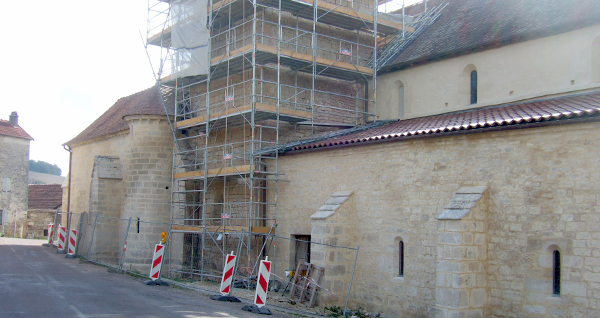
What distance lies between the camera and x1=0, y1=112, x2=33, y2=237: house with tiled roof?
1529 inches

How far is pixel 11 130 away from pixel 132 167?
80.6ft

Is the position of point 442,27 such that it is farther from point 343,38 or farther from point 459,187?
point 459,187

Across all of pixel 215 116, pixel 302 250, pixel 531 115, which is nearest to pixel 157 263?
pixel 302 250

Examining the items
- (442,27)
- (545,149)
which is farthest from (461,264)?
(442,27)

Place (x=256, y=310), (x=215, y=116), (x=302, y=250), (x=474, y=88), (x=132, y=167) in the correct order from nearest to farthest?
(x=256, y=310)
(x=302, y=250)
(x=474, y=88)
(x=215, y=116)
(x=132, y=167)

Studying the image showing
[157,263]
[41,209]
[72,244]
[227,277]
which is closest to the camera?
[227,277]

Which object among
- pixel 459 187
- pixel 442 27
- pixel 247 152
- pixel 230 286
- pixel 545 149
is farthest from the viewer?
pixel 442 27

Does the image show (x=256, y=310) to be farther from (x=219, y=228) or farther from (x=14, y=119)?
(x=14, y=119)

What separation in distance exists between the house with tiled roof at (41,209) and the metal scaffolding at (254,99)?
1836cm

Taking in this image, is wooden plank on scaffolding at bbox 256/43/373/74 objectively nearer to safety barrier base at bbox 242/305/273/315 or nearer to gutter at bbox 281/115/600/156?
gutter at bbox 281/115/600/156

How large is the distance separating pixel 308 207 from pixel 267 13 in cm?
656

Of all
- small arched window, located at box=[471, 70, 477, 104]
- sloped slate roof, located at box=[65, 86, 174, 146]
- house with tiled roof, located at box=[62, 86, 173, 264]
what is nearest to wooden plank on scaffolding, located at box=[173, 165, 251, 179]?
house with tiled roof, located at box=[62, 86, 173, 264]

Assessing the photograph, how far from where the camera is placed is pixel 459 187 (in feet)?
38.4

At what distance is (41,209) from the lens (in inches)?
1596
